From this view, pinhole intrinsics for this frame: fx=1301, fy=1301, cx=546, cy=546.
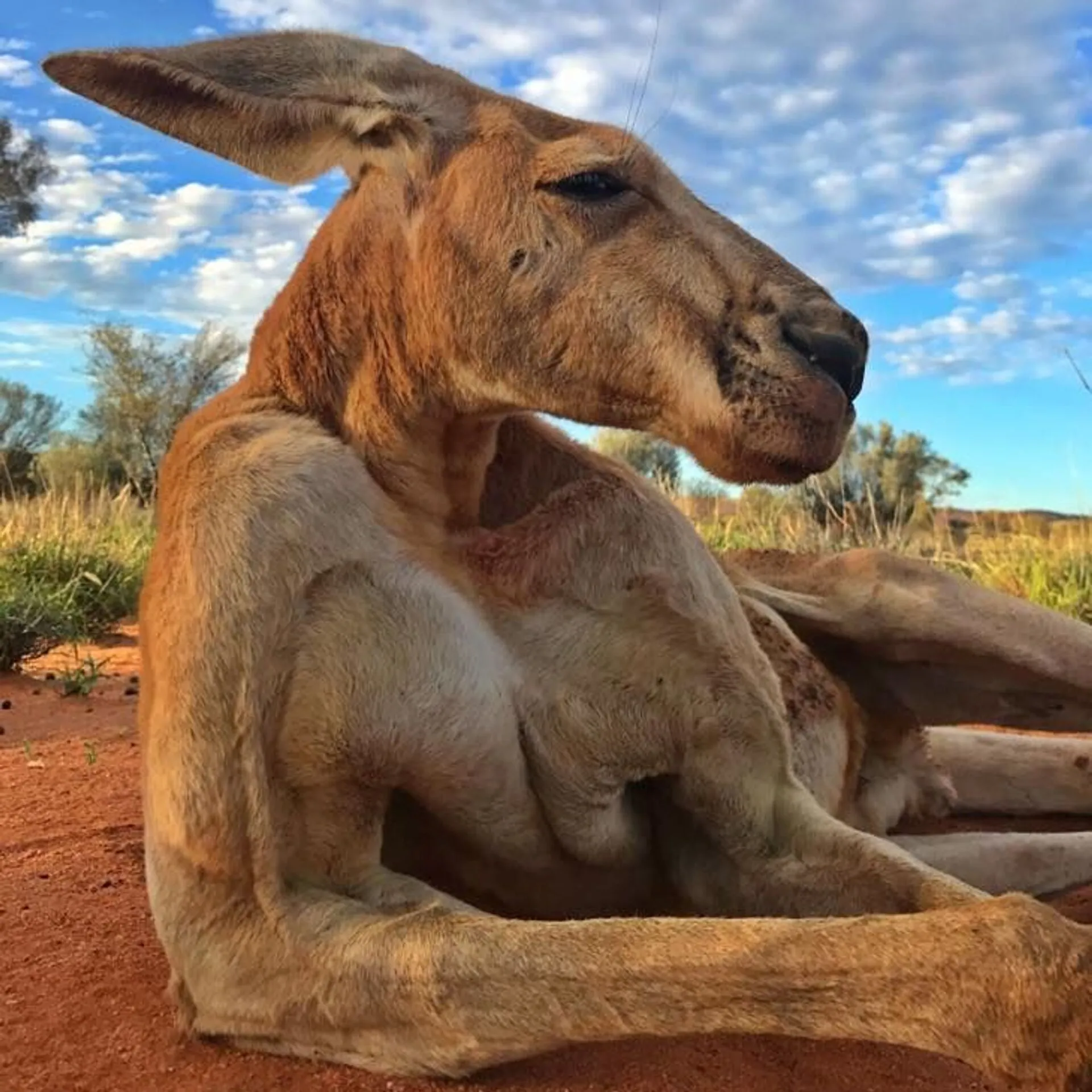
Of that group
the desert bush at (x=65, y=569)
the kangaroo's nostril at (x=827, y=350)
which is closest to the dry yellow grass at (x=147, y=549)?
the desert bush at (x=65, y=569)

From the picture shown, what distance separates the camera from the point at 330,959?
245 centimetres

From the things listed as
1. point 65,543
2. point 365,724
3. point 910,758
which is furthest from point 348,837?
point 65,543

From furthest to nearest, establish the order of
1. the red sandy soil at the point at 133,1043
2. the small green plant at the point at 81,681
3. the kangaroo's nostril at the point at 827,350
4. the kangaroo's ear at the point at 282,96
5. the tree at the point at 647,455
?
the tree at the point at 647,455 → the small green plant at the point at 81,681 → the kangaroo's ear at the point at 282,96 → the kangaroo's nostril at the point at 827,350 → the red sandy soil at the point at 133,1043

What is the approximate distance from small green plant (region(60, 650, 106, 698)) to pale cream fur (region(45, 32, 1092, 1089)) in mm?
6207

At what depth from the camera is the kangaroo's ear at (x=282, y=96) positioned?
2980 millimetres

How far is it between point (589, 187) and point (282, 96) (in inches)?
30.5

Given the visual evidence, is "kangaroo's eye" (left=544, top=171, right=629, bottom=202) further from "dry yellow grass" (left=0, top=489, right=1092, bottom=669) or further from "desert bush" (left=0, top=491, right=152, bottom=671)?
"desert bush" (left=0, top=491, right=152, bottom=671)

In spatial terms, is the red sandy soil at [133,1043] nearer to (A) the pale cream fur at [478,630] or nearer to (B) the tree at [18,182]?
(A) the pale cream fur at [478,630]

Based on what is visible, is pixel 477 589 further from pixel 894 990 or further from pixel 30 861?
pixel 30 861

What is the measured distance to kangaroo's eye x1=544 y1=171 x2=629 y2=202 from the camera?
301 centimetres

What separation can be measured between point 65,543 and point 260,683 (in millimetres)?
12120

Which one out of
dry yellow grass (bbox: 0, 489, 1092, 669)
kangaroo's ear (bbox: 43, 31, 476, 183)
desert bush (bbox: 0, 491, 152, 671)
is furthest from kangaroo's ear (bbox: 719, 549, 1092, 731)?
desert bush (bbox: 0, 491, 152, 671)

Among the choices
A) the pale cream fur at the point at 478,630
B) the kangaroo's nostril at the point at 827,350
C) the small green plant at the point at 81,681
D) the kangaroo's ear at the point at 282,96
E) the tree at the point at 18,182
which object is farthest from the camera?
the tree at the point at 18,182

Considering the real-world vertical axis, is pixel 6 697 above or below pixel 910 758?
below
